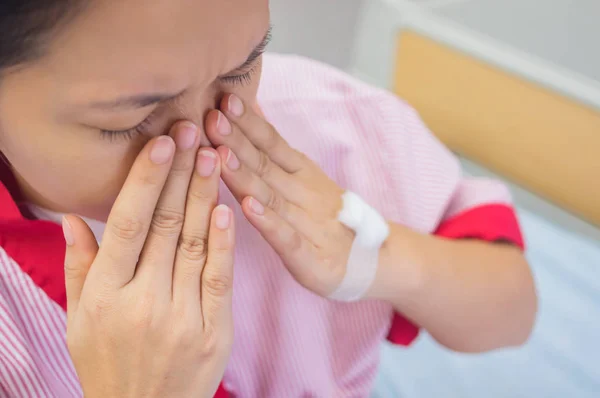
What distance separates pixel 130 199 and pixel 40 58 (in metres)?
0.12

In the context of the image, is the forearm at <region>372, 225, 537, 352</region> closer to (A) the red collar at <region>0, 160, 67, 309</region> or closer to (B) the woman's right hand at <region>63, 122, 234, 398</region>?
(B) the woman's right hand at <region>63, 122, 234, 398</region>

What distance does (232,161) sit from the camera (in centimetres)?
51

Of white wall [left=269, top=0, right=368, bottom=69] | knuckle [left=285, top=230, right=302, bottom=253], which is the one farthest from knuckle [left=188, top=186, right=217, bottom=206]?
white wall [left=269, top=0, right=368, bottom=69]

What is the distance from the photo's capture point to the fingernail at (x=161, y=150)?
45cm

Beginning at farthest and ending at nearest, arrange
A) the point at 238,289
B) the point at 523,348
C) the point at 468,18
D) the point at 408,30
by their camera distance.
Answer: the point at 468,18 → the point at 408,30 → the point at 523,348 → the point at 238,289

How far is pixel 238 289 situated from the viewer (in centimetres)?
67

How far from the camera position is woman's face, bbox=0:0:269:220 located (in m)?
0.37

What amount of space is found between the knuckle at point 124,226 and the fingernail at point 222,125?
0.10 m

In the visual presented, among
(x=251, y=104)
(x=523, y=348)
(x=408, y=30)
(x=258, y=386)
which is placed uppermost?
(x=251, y=104)

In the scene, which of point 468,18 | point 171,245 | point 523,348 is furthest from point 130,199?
point 468,18

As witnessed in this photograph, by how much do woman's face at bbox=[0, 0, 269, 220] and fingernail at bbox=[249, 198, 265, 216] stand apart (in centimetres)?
10

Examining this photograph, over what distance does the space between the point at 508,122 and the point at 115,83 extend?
3.08 ft

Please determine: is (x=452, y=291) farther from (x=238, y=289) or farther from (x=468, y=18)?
(x=468, y=18)

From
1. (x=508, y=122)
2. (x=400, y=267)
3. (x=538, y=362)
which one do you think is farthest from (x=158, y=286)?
(x=508, y=122)
